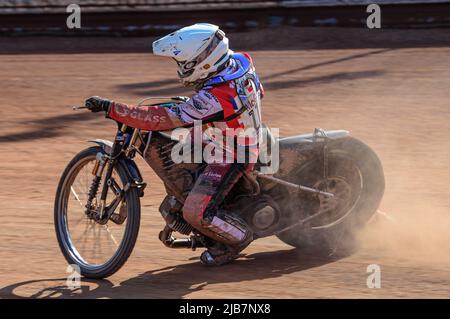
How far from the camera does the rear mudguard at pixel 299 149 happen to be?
22.2ft

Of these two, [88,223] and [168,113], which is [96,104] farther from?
[88,223]

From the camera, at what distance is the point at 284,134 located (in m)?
11.7

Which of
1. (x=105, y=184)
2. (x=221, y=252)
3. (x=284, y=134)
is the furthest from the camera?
(x=284, y=134)

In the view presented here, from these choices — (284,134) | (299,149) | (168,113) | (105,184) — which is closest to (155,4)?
(284,134)

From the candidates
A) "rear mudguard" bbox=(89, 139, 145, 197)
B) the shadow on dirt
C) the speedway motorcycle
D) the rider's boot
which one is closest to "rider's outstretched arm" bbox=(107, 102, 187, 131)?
the speedway motorcycle

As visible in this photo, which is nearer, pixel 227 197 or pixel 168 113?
pixel 168 113

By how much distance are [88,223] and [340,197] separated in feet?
6.02

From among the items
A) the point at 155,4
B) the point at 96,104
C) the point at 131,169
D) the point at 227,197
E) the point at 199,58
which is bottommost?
the point at 227,197

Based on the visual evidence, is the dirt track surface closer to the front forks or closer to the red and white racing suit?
the red and white racing suit

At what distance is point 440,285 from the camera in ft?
19.6

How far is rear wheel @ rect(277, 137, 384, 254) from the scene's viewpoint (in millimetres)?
6871

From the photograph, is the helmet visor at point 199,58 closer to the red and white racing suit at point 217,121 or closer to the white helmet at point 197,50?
the white helmet at point 197,50

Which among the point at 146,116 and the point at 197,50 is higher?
the point at 197,50

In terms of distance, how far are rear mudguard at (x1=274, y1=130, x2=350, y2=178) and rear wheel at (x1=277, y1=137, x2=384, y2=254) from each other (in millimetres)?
44
